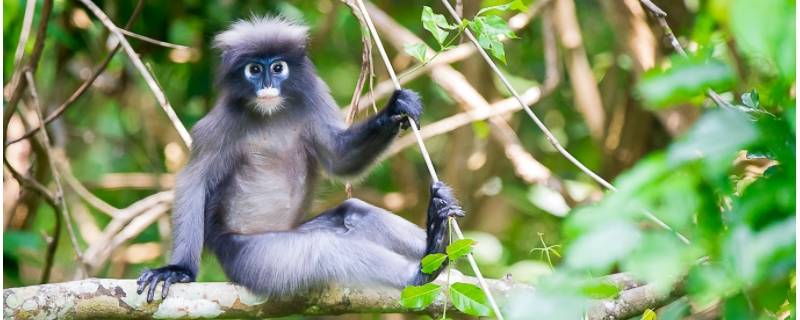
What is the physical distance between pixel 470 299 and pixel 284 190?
2238 millimetres

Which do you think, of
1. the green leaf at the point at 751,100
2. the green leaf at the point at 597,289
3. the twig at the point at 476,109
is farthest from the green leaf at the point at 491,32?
the twig at the point at 476,109

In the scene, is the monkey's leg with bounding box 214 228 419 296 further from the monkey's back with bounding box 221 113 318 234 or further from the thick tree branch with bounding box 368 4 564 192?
the thick tree branch with bounding box 368 4 564 192

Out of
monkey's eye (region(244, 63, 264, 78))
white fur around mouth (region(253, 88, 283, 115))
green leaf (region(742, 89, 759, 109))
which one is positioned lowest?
green leaf (region(742, 89, 759, 109))

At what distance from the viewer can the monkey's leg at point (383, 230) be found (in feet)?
14.7

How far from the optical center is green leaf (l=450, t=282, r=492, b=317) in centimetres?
277

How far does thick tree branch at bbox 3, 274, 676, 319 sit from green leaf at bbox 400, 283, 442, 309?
0.45 meters

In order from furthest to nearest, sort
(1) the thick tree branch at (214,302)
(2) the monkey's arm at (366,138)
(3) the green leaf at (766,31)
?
(2) the monkey's arm at (366,138) < (1) the thick tree branch at (214,302) < (3) the green leaf at (766,31)

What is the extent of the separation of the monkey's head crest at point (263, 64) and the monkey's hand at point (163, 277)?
2.70 ft

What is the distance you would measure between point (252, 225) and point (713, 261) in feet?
12.3

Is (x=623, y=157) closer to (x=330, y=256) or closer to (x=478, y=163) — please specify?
(x=478, y=163)

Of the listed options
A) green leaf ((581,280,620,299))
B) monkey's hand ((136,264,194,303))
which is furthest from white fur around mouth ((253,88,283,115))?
green leaf ((581,280,620,299))

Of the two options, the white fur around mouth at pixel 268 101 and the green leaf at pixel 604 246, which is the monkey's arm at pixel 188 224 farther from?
the green leaf at pixel 604 246

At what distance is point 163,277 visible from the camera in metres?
3.80

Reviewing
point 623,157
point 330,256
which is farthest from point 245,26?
point 623,157
